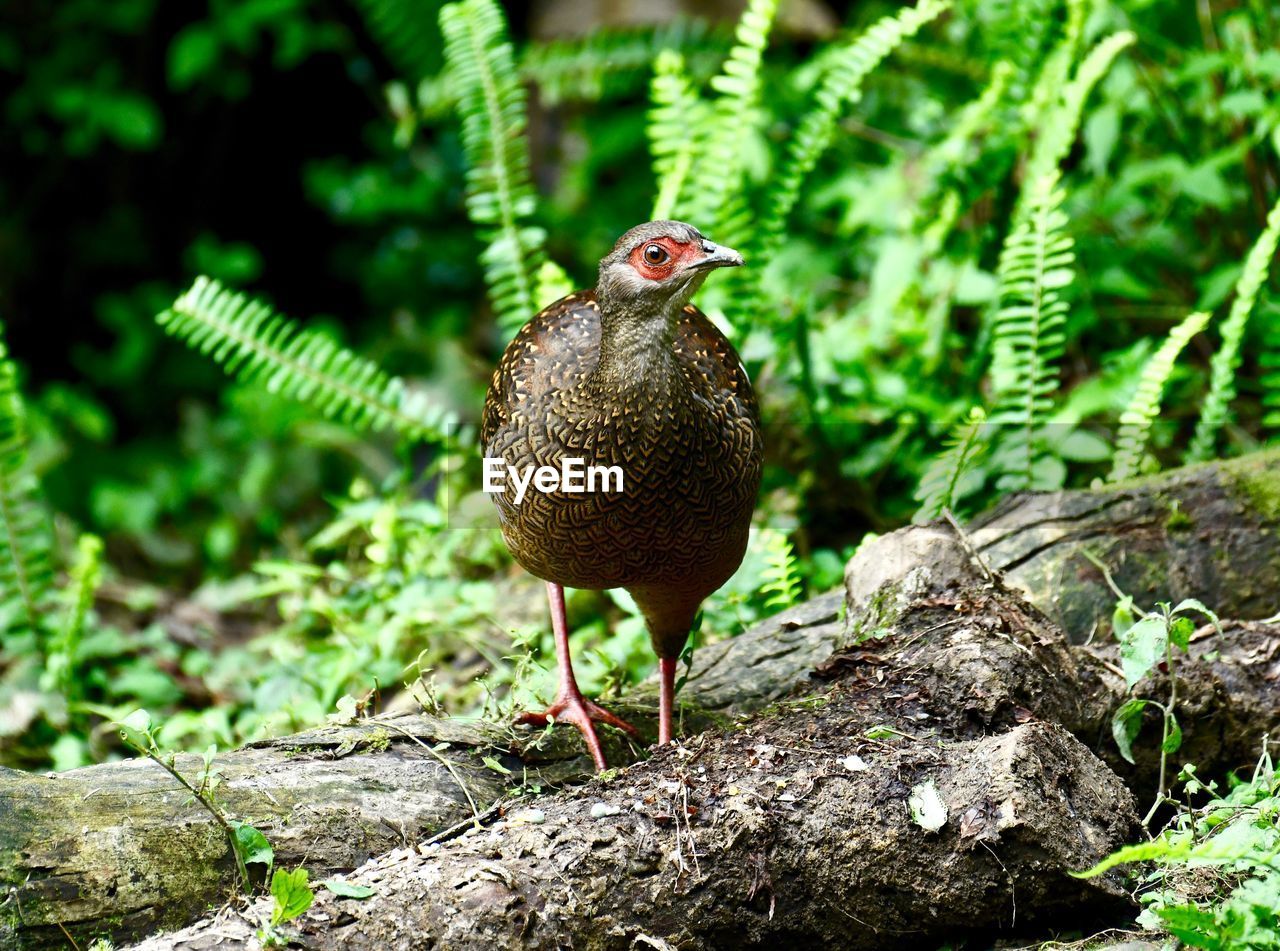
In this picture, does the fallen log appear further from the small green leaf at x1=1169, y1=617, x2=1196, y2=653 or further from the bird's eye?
the bird's eye

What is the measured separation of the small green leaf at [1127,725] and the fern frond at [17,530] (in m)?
3.95

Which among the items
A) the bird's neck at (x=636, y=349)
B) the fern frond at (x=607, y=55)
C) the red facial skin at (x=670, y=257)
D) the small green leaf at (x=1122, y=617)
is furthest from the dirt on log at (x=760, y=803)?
the fern frond at (x=607, y=55)

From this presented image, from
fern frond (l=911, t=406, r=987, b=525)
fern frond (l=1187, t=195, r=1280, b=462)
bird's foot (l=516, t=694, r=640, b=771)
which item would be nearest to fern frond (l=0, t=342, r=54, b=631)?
bird's foot (l=516, t=694, r=640, b=771)

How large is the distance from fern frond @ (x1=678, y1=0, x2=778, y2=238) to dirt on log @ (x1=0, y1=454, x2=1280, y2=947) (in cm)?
206

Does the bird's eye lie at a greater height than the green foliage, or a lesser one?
greater

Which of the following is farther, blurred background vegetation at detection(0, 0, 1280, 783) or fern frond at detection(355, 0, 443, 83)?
fern frond at detection(355, 0, 443, 83)

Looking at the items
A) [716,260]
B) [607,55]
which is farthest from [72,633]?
[607,55]

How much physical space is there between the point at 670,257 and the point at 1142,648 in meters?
1.48

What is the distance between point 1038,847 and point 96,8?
834 centimetres

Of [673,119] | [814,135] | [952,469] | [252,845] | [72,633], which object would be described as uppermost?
[673,119]

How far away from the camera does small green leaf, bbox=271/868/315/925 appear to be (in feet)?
7.97

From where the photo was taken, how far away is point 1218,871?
281 cm

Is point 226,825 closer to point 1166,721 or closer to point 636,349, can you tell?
point 636,349

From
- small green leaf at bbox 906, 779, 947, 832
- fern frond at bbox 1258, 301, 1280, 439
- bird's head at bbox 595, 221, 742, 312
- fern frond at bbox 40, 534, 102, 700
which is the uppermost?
bird's head at bbox 595, 221, 742, 312
